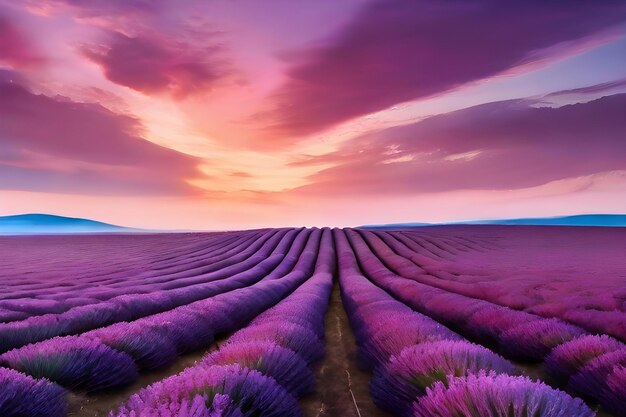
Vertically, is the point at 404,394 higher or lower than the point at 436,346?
lower

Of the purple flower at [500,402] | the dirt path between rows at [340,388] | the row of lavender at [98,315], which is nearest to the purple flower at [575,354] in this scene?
the dirt path between rows at [340,388]

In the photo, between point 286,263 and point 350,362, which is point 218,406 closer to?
point 350,362

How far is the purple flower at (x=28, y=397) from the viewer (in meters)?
1.61

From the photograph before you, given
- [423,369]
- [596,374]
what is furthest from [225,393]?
[596,374]

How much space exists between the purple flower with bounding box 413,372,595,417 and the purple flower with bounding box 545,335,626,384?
1658 millimetres

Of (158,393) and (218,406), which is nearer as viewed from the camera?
(218,406)

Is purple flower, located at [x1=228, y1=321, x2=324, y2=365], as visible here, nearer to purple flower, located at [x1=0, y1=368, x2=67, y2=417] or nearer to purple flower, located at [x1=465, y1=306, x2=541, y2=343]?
purple flower, located at [x1=0, y1=368, x2=67, y2=417]

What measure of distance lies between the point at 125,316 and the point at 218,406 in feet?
16.8

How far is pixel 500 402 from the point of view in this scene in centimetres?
118

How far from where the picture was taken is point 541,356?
329 cm

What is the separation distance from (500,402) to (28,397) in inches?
77.7

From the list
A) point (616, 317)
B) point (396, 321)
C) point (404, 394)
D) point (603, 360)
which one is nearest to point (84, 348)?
point (404, 394)

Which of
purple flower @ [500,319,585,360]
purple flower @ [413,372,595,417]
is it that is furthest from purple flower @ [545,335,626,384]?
purple flower @ [413,372,595,417]

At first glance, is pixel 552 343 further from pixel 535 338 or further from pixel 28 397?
pixel 28 397
